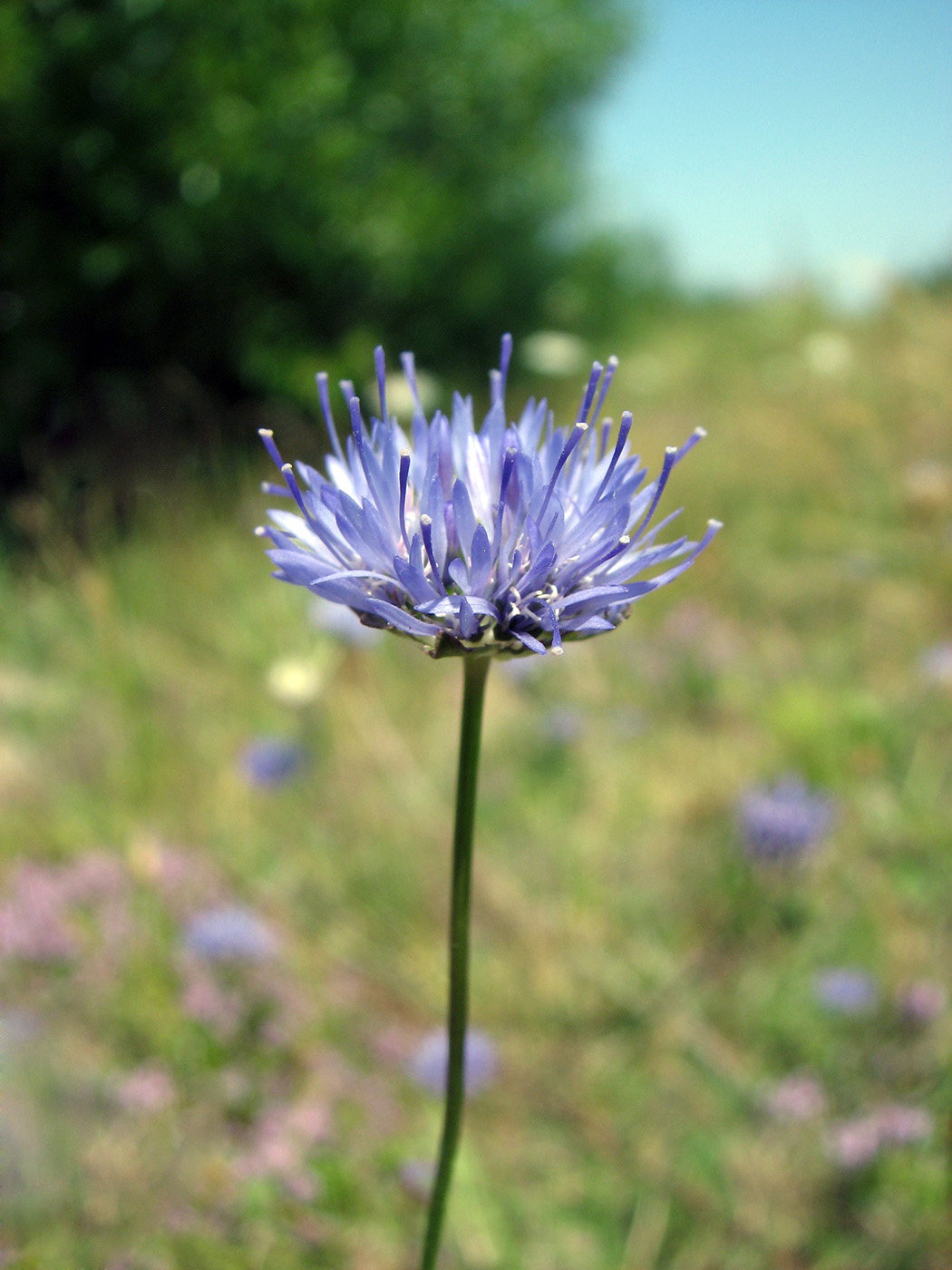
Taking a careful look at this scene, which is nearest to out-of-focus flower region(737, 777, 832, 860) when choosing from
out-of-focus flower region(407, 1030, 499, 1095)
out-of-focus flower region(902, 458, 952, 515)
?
out-of-focus flower region(407, 1030, 499, 1095)

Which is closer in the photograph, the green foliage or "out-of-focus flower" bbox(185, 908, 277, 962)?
"out-of-focus flower" bbox(185, 908, 277, 962)

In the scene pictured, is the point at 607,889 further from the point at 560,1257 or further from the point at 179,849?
the point at 179,849

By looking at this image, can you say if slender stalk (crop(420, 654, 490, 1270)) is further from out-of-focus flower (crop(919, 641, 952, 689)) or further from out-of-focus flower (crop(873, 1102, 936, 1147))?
out-of-focus flower (crop(919, 641, 952, 689))

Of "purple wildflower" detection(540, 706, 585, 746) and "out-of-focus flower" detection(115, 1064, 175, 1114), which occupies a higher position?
"purple wildflower" detection(540, 706, 585, 746)

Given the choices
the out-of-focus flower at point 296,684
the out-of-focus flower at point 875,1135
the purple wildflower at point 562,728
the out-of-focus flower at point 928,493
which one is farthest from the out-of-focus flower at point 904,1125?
the out-of-focus flower at point 928,493

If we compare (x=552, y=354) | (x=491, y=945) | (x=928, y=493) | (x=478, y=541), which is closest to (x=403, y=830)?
(x=491, y=945)

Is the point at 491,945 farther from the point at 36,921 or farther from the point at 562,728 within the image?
the point at 36,921

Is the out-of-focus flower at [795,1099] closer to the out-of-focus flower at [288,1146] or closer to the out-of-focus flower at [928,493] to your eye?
the out-of-focus flower at [288,1146]

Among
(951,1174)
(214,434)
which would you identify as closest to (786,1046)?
(951,1174)
